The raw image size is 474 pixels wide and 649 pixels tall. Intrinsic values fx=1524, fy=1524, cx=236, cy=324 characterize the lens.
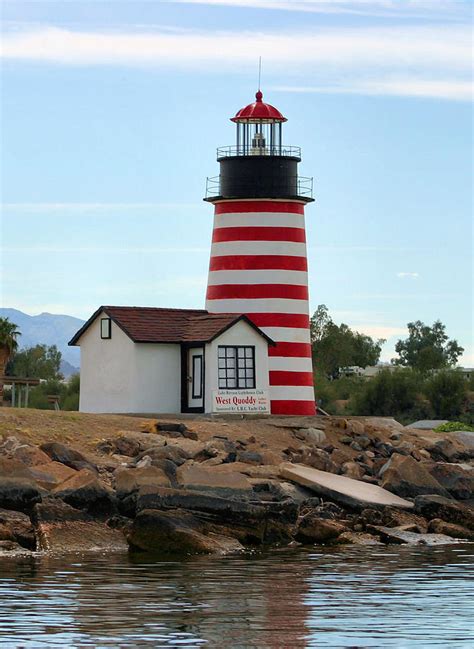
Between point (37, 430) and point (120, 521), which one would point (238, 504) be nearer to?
point (120, 521)

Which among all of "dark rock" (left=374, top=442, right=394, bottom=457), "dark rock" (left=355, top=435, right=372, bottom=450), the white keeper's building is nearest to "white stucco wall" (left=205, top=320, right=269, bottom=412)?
the white keeper's building

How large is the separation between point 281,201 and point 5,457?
12636mm

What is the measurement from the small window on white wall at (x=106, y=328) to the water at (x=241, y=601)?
1326 cm

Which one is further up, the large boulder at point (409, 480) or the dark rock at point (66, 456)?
the dark rock at point (66, 456)

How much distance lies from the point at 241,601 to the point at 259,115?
20.0m

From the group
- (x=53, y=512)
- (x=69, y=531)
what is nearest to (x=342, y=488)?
(x=69, y=531)

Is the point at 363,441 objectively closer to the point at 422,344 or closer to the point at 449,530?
the point at 449,530

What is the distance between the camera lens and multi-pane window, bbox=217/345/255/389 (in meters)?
34.0

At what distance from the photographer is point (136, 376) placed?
34031 millimetres

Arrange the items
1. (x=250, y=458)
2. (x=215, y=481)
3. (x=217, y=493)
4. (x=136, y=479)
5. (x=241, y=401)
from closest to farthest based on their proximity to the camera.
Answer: (x=217, y=493) < (x=136, y=479) < (x=215, y=481) < (x=250, y=458) < (x=241, y=401)

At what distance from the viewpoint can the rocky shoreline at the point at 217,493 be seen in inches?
870

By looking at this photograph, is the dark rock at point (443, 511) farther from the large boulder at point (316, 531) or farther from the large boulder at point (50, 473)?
the large boulder at point (50, 473)

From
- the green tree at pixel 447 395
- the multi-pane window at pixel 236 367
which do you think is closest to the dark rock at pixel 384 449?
the multi-pane window at pixel 236 367

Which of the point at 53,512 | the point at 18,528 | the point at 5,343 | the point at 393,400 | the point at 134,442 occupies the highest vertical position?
the point at 5,343
